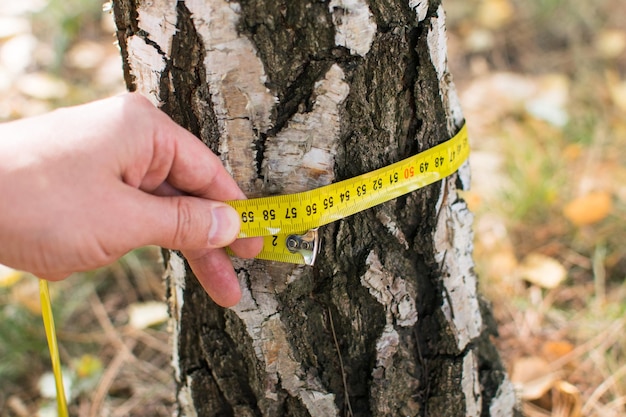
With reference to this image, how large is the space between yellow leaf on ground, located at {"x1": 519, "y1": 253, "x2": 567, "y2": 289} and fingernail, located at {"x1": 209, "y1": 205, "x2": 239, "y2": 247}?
145cm

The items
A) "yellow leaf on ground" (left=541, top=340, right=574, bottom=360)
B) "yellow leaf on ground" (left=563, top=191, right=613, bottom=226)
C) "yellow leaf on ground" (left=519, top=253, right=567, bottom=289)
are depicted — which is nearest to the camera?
"yellow leaf on ground" (left=541, top=340, right=574, bottom=360)

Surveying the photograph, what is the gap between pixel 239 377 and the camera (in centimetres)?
138

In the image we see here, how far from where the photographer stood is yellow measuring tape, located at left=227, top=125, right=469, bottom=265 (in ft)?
3.80

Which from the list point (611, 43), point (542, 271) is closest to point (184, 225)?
point (542, 271)

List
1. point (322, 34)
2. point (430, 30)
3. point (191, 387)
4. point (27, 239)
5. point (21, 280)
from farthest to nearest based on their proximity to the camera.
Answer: point (21, 280) < point (191, 387) < point (430, 30) < point (322, 34) < point (27, 239)

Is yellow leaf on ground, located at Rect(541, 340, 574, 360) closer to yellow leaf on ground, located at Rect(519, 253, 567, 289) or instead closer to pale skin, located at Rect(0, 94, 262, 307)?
yellow leaf on ground, located at Rect(519, 253, 567, 289)

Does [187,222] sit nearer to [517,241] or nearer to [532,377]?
[532,377]

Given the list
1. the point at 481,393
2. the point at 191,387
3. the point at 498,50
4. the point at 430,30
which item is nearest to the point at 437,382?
the point at 481,393

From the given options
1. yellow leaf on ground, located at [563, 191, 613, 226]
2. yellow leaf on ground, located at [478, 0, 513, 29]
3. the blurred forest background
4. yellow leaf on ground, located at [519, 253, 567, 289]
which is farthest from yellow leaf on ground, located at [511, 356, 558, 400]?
yellow leaf on ground, located at [478, 0, 513, 29]

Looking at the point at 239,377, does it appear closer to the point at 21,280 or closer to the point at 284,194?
the point at 284,194

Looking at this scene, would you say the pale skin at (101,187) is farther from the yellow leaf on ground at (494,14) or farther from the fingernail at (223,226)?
the yellow leaf on ground at (494,14)

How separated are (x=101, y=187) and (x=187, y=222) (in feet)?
0.51

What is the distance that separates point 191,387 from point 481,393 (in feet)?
2.22

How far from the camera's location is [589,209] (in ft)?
7.75
